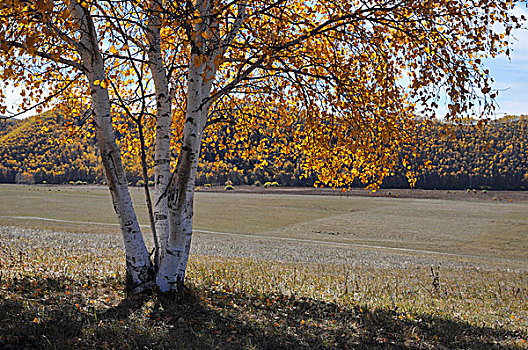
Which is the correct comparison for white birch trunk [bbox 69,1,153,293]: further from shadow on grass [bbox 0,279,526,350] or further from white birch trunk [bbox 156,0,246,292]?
shadow on grass [bbox 0,279,526,350]

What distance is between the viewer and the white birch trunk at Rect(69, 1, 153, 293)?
7270mm

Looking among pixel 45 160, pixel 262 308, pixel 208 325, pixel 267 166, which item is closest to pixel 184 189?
pixel 208 325

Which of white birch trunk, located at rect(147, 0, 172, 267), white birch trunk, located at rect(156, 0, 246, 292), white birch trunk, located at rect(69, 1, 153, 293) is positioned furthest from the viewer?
white birch trunk, located at rect(147, 0, 172, 267)

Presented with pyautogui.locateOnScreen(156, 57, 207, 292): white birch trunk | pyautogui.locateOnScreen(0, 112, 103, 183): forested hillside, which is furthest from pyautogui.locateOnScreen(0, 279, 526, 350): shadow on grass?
pyautogui.locateOnScreen(0, 112, 103, 183): forested hillside

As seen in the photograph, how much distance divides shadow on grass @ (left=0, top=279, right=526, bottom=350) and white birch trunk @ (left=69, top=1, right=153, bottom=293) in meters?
0.81

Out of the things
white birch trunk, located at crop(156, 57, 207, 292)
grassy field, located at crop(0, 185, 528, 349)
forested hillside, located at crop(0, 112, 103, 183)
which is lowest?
grassy field, located at crop(0, 185, 528, 349)

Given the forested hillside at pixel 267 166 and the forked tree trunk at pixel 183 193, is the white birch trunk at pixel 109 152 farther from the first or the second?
the forested hillside at pixel 267 166

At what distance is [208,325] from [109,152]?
3.45m

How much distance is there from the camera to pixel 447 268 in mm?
18547

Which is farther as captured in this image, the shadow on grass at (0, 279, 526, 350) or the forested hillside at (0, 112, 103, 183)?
the forested hillside at (0, 112, 103, 183)

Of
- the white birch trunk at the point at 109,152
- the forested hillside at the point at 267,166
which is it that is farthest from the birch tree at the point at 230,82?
the forested hillside at the point at 267,166

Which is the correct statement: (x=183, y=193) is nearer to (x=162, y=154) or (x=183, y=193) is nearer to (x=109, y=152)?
(x=162, y=154)

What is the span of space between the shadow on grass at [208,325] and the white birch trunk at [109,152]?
0.81m

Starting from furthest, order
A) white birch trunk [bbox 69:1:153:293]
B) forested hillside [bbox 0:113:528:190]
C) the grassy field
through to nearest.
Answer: forested hillside [bbox 0:113:528:190] < white birch trunk [bbox 69:1:153:293] < the grassy field
